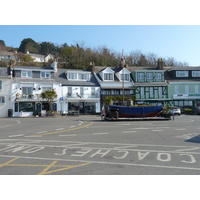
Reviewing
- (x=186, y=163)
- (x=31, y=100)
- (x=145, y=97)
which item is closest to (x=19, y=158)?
(x=186, y=163)

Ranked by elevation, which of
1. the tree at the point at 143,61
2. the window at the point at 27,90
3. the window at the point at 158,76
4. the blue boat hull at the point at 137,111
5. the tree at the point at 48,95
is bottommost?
the blue boat hull at the point at 137,111

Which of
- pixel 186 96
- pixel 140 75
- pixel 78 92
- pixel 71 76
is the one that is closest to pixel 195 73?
pixel 186 96

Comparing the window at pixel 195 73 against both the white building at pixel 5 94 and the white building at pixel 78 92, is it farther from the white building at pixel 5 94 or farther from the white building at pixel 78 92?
the white building at pixel 5 94

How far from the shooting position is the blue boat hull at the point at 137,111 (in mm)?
23078

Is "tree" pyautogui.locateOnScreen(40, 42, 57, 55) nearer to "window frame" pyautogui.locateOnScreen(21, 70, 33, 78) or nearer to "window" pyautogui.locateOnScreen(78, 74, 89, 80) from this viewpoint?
"window" pyautogui.locateOnScreen(78, 74, 89, 80)

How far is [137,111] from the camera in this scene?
912 inches

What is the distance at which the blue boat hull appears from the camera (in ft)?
75.7

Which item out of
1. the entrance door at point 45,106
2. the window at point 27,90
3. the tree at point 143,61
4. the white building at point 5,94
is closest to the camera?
the white building at point 5,94

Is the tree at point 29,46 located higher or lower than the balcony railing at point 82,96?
higher

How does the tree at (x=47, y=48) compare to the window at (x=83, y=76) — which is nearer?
the window at (x=83, y=76)

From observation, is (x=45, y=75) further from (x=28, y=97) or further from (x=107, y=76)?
(x=107, y=76)

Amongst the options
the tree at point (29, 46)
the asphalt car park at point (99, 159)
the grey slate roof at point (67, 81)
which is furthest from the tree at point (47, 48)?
the asphalt car park at point (99, 159)

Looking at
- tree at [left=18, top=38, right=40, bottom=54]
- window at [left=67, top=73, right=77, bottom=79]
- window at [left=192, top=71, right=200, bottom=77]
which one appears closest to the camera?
window at [left=67, top=73, right=77, bottom=79]

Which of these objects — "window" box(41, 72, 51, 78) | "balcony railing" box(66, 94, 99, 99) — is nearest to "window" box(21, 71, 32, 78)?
"window" box(41, 72, 51, 78)
